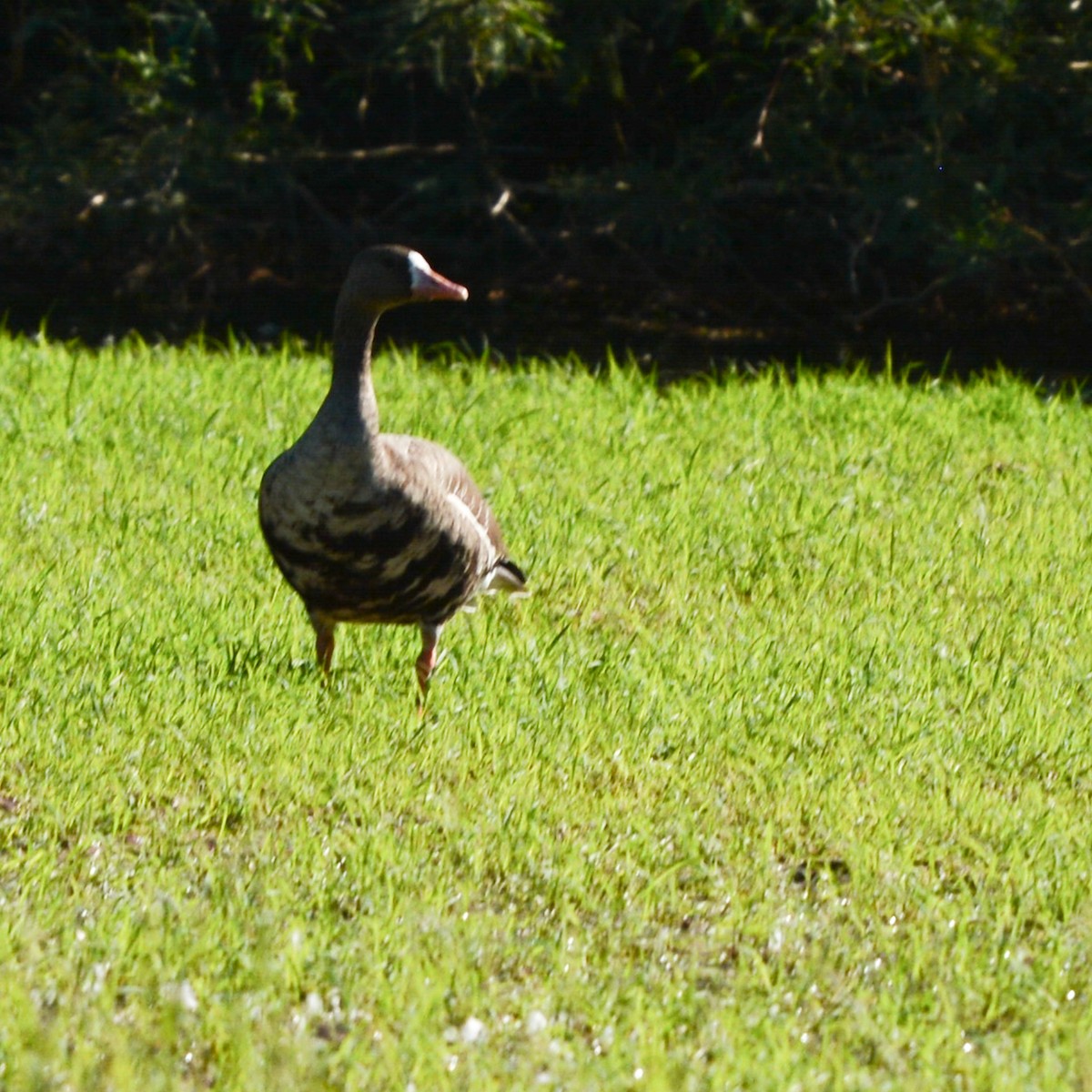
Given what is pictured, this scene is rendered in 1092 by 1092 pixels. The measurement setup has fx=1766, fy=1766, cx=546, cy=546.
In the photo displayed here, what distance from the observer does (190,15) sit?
434 inches

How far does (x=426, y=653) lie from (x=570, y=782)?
0.79 meters

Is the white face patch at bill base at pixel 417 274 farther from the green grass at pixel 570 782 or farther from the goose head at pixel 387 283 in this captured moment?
the green grass at pixel 570 782

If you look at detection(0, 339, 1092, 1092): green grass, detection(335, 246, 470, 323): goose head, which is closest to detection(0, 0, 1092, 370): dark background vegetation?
detection(0, 339, 1092, 1092): green grass

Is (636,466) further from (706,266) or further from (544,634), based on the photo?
(706,266)

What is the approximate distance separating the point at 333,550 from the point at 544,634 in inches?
53.4

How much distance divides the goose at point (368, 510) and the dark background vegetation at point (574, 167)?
5.08m

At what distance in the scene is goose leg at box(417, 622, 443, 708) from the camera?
217 inches

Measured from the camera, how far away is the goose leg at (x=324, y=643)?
5.50 meters

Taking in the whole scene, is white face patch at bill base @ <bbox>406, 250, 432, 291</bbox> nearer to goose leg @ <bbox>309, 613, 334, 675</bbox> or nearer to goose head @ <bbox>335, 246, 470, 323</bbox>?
goose head @ <bbox>335, 246, 470, 323</bbox>

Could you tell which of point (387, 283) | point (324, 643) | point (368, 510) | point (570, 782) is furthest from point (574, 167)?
point (570, 782)

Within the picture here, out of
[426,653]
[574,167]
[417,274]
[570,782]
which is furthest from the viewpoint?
[574,167]

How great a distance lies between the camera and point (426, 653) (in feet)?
18.2

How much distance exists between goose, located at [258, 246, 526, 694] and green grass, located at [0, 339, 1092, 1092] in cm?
32

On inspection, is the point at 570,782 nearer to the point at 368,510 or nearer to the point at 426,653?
the point at 426,653
